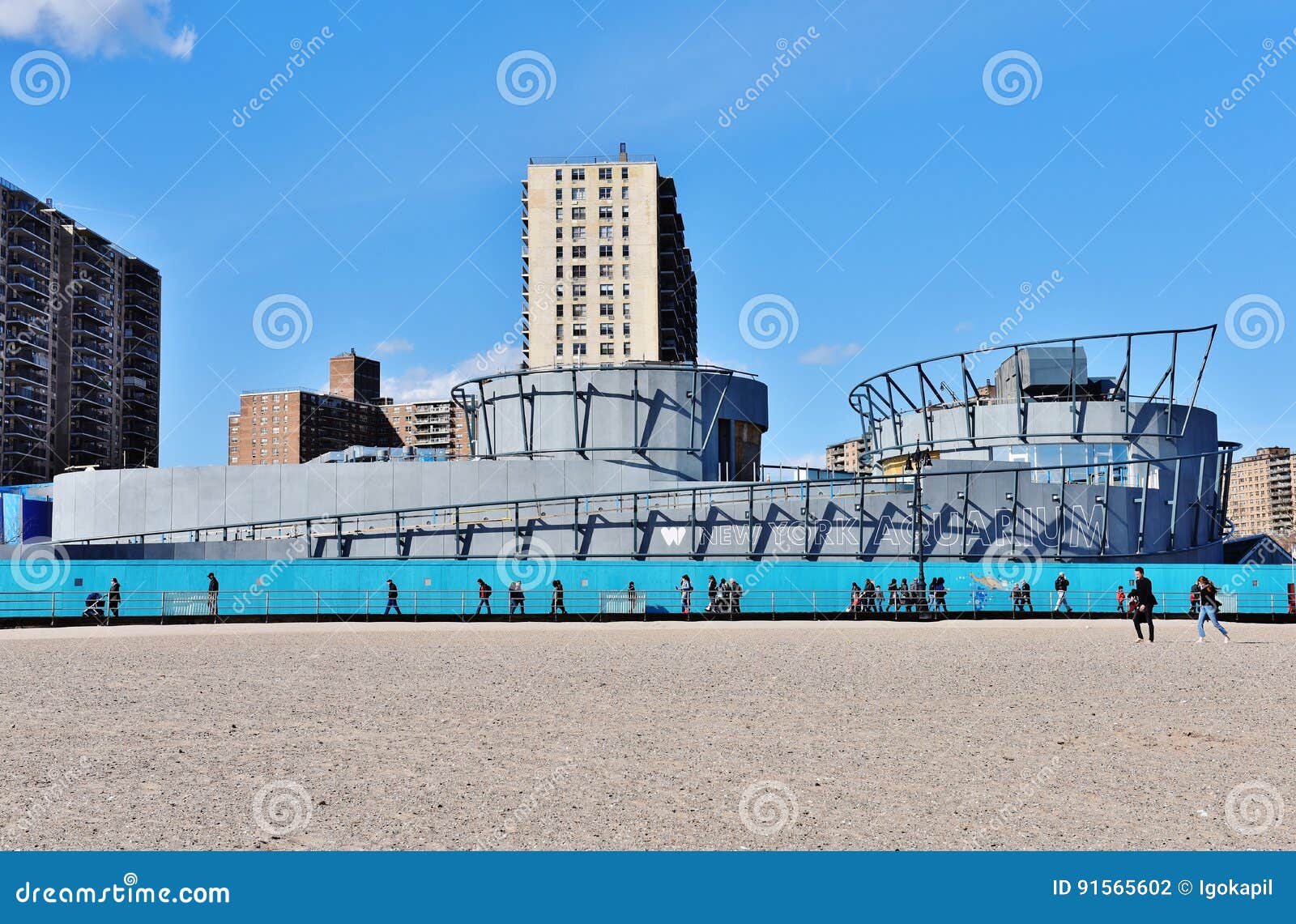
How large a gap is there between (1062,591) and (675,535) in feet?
55.4

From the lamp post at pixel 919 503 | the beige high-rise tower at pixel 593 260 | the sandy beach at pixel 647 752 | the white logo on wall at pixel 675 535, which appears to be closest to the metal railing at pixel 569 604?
the lamp post at pixel 919 503

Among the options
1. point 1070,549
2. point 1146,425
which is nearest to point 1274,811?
point 1070,549

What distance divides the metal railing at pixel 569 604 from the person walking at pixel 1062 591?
0.12 meters

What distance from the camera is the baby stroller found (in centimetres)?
3216

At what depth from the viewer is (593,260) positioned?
10569 centimetres

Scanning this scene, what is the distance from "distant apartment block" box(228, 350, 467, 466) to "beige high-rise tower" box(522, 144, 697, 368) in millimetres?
74120

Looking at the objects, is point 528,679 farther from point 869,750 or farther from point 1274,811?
point 1274,811

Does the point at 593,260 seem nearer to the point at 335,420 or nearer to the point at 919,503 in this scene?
the point at 919,503

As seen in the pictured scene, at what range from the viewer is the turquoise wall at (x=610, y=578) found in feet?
112

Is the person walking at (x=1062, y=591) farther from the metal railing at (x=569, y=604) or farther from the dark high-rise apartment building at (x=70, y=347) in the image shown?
the dark high-rise apartment building at (x=70, y=347)

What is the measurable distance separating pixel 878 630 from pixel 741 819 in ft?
74.8

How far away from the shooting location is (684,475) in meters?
55.8

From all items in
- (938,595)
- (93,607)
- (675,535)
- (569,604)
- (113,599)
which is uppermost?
Answer: (675,535)

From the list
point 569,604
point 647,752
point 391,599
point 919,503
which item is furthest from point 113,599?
point 647,752
